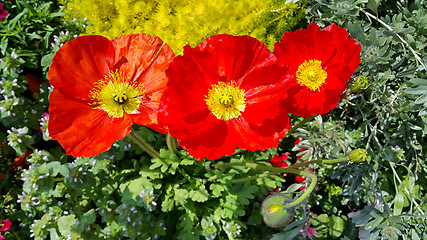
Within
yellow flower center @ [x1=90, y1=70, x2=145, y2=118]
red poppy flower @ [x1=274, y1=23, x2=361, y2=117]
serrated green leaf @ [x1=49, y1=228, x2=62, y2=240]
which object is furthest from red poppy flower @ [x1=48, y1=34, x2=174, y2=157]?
serrated green leaf @ [x1=49, y1=228, x2=62, y2=240]

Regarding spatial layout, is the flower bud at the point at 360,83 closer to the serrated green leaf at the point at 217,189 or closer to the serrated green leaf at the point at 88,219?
the serrated green leaf at the point at 217,189

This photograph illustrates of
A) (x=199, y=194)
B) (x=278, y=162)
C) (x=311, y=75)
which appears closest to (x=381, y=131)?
(x=278, y=162)

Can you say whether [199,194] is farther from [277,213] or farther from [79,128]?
[79,128]

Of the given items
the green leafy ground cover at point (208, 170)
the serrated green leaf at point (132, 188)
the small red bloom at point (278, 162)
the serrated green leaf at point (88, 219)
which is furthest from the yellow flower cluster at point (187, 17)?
the serrated green leaf at point (88, 219)

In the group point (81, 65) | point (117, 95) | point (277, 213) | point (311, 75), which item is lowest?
point (277, 213)

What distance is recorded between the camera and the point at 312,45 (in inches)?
52.4

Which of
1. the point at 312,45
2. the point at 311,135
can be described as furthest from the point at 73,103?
the point at 311,135

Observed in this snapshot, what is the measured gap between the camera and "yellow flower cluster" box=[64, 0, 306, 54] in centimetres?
207

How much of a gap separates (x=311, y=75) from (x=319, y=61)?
0.07 meters

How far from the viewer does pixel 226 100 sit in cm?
120

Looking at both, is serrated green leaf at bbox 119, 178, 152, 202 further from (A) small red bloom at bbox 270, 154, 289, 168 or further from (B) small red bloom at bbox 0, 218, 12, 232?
(A) small red bloom at bbox 270, 154, 289, 168

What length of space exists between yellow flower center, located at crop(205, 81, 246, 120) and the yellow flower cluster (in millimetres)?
940

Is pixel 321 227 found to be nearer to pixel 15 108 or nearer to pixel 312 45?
pixel 312 45

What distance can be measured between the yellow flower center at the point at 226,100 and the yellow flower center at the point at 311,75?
32cm
